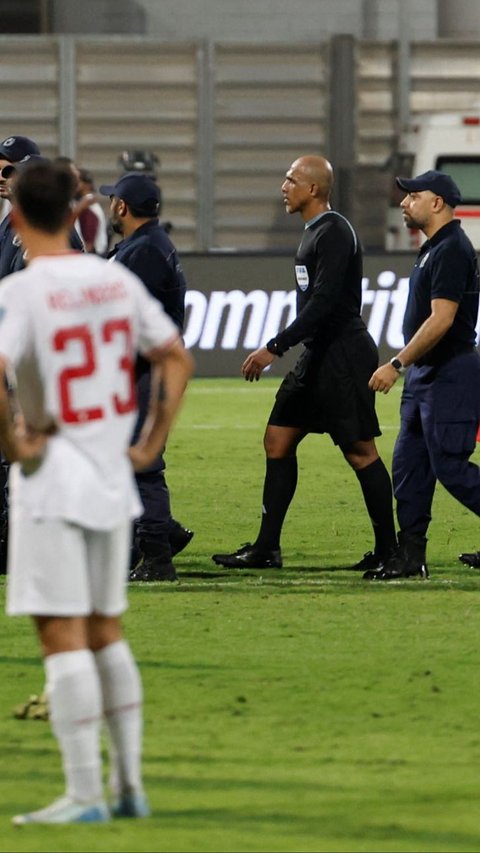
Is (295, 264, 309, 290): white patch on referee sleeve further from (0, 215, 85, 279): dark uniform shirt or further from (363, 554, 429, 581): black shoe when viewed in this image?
(363, 554, 429, 581): black shoe

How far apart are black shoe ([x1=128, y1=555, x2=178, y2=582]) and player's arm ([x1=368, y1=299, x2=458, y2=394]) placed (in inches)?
49.8

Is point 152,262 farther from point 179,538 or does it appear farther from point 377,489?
point 179,538

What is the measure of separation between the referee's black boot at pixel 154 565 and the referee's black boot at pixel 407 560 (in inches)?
37.0

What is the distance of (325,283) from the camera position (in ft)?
31.7

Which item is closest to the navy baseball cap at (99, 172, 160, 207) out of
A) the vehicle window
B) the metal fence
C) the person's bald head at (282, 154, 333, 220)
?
the person's bald head at (282, 154, 333, 220)

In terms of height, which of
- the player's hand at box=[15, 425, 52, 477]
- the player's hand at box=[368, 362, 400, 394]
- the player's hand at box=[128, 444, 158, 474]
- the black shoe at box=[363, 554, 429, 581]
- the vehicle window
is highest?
the player's hand at box=[15, 425, 52, 477]

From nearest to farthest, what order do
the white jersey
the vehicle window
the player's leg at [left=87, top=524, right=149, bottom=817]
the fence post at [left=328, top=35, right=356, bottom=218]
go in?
the white jersey, the player's leg at [left=87, top=524, right=149, bottom=817], the vehicle window, the fence post at [left=328, top=35, right=356, bottom=218]

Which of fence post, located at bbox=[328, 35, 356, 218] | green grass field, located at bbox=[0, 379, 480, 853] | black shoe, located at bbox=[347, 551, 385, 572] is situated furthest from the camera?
fence post, located at bbox=[328, 35, 356, 218]

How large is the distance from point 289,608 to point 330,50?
22217 mm

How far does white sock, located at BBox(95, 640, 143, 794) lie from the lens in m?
5.29

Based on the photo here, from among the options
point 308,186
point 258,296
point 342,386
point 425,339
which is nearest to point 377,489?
point 342,386

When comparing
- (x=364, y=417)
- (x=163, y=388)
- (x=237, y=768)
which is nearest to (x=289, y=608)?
(x=364, y=417)

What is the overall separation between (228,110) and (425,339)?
21.6 m

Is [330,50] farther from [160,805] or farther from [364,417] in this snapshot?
[160,805]
